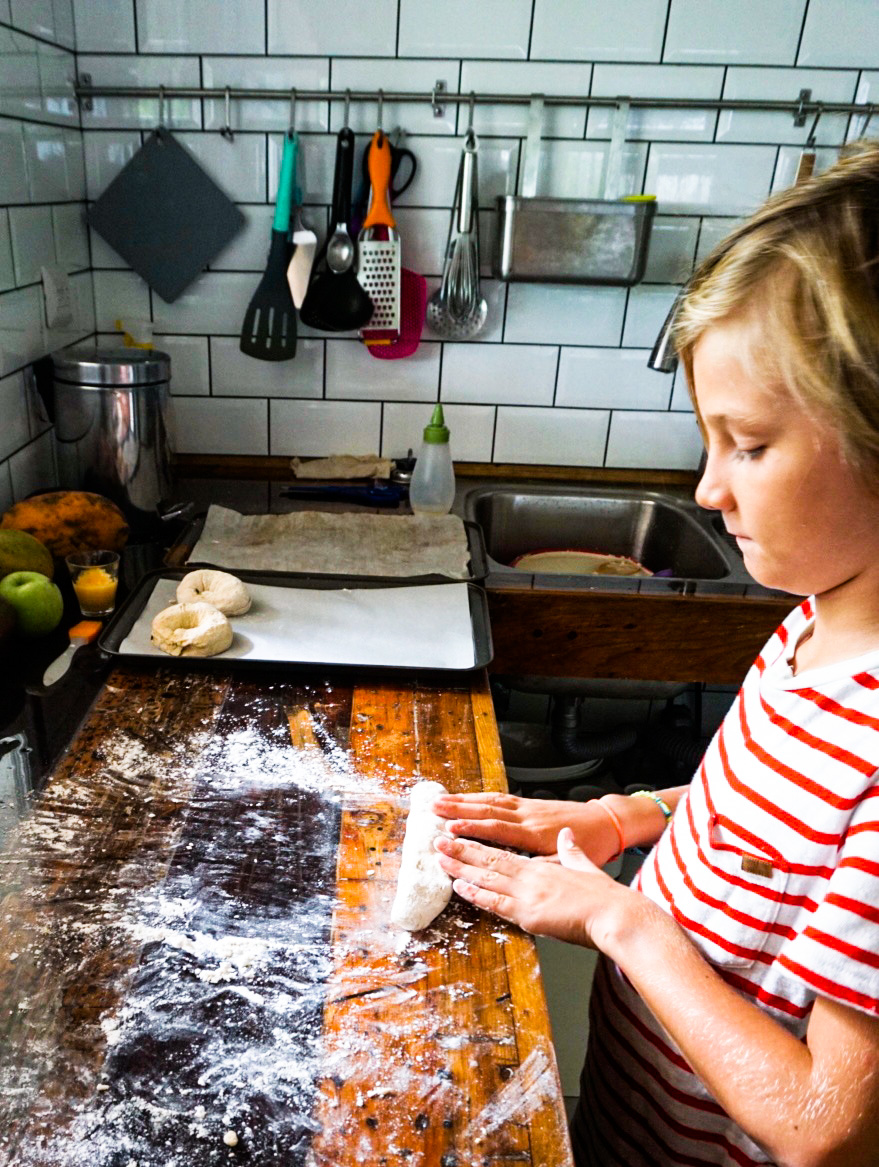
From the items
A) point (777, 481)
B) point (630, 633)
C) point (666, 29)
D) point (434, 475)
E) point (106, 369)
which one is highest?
point (666, 29)

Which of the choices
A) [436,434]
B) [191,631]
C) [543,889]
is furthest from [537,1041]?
[436,434]

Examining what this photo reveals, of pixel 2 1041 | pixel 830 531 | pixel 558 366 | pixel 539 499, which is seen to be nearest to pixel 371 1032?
pixel 2 1041

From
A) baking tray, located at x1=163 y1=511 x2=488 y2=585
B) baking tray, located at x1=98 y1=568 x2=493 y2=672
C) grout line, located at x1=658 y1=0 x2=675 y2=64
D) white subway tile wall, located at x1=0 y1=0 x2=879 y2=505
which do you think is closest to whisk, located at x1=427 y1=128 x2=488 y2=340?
white subway tile wall, located at x1=0 y1=0 x2=879 y2=505

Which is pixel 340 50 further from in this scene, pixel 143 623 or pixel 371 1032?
pixel 371 1032

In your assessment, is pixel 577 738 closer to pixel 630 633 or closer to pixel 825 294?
pixel 630 633

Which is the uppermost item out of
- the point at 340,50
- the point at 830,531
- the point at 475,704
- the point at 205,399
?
the point at 340,50

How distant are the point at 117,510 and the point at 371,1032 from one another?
2.78 feet

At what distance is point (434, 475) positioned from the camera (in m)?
1.39

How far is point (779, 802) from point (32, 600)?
0.76m

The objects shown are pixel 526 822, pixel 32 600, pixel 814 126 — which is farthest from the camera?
pixel 814 126

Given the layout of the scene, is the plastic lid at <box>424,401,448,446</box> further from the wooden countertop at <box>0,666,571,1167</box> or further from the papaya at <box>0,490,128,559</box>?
the wooden countertop at <box>0,666,571,1167</box>

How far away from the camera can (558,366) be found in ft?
5.11

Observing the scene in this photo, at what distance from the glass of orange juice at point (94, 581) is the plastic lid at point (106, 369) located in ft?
0.97

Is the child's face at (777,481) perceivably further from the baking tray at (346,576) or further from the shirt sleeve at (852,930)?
the baking tray at (346,576)
